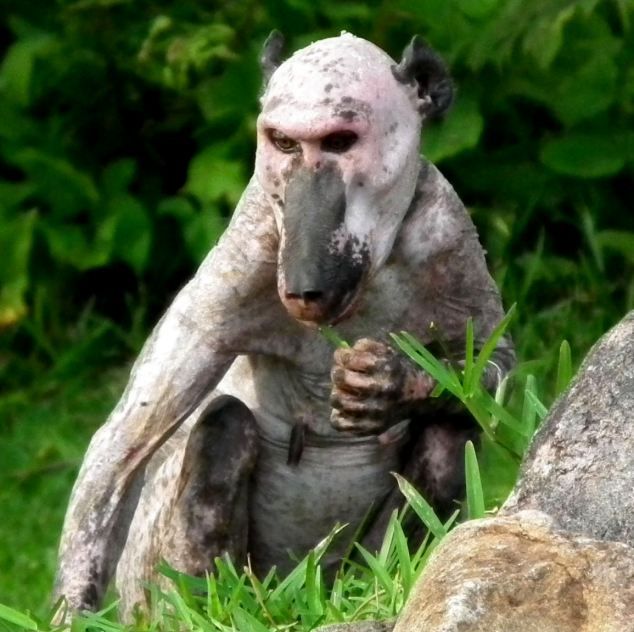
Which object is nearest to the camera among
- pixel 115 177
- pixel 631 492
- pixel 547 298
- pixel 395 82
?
pixel 631 492

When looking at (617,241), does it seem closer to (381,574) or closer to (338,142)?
(338,142)

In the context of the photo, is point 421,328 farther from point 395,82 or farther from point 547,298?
point 547,298

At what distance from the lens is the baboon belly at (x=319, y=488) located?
4.38 metres

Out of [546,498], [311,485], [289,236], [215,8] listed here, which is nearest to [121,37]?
[215,8]

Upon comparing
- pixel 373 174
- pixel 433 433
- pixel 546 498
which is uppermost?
pixel 373 174

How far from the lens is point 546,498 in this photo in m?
2.93

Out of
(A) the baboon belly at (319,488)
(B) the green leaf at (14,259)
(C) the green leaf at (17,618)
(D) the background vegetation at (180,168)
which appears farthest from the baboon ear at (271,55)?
(B) the green leaf at (14,259)

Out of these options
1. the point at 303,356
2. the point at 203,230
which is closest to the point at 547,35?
the point at 203,230

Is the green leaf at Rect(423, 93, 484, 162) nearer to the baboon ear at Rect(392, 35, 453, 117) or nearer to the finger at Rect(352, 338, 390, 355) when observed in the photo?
the baboon ear at Rect(392, 35, 453, 117)

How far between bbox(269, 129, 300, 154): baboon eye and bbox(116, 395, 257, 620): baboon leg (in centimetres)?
70

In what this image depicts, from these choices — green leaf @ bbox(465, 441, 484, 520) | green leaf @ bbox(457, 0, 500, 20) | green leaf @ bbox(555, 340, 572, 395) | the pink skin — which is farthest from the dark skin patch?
green leaf @ bbox(457, 0, 500, 20)

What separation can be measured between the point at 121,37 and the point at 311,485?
12.4 feet

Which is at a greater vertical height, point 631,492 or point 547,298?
point 631,492

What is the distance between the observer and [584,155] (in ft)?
22.5
